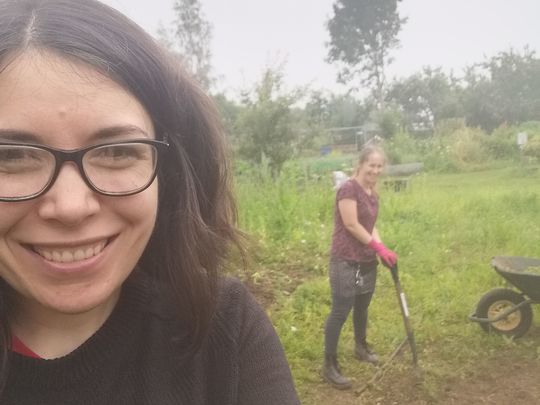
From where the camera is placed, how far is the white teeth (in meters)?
0.77

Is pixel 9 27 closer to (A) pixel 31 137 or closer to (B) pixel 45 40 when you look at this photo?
(B) pixel 45 40

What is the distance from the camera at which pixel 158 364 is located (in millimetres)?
900

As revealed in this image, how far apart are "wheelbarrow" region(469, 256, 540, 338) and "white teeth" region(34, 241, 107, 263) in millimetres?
3314

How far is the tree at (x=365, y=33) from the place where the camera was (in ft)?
97.9

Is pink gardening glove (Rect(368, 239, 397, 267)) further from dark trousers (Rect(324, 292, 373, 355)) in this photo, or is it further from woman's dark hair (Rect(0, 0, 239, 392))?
woman's dark hair (Rect(0, 0, 239, 392))

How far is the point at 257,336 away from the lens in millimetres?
972

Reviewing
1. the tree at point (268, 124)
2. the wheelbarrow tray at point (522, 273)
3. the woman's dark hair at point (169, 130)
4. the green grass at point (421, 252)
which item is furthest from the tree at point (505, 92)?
the woman's dark hair at point (169, 130)

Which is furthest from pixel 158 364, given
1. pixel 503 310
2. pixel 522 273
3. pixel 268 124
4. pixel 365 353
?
pixel 268 124

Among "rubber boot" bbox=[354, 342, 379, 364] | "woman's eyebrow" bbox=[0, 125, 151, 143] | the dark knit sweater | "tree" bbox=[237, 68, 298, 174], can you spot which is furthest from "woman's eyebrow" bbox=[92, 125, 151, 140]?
"tree" bbox=[237, 68, 298, 174]

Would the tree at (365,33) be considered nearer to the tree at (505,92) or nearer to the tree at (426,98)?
the tree at (426,98)

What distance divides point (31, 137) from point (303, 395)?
114 inches

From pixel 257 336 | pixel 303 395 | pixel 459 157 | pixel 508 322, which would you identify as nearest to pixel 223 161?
pixel 257 336

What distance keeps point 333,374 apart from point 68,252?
285 centimetres

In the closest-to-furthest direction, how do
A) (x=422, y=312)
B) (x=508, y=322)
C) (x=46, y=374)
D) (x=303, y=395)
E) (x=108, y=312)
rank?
(x=46, y=374), (x=108, y=312), (x=303, y=395), (x=508, y=322), (x=422, y=312)
